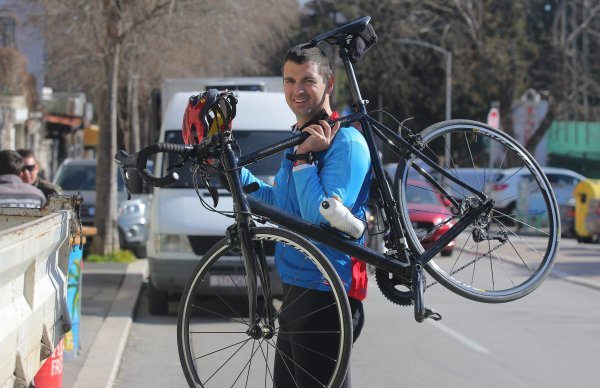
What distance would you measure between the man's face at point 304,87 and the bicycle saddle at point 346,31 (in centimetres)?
13

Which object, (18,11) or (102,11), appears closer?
(102,11)

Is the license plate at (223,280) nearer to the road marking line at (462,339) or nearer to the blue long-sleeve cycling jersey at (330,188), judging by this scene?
the blue long-sleeve cycling jersey at (330,188)

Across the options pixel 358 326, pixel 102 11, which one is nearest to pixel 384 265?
pixel 358 326

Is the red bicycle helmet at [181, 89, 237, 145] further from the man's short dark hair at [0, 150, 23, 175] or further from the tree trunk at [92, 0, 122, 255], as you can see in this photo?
the tree trunk at [92, 0, 122, 255]

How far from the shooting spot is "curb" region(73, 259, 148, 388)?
803cm

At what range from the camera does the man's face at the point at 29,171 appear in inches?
431

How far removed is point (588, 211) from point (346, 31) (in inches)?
818

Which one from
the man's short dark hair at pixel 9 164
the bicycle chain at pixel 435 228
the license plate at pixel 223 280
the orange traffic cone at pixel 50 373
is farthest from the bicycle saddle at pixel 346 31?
the man's short dark hair at pixel 9 164

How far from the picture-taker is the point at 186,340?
13.5 ft

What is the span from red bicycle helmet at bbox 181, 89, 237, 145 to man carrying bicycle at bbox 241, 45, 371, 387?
24cm

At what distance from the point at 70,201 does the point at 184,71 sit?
2681cm

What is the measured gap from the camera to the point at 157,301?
1188 centimetres

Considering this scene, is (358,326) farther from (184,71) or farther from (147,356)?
(184,71)

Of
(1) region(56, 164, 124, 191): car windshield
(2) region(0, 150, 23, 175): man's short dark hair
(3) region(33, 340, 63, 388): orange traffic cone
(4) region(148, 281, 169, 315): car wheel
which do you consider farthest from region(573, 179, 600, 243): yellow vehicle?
(3) region(33, 340, 63, 388): orange traffic cone
